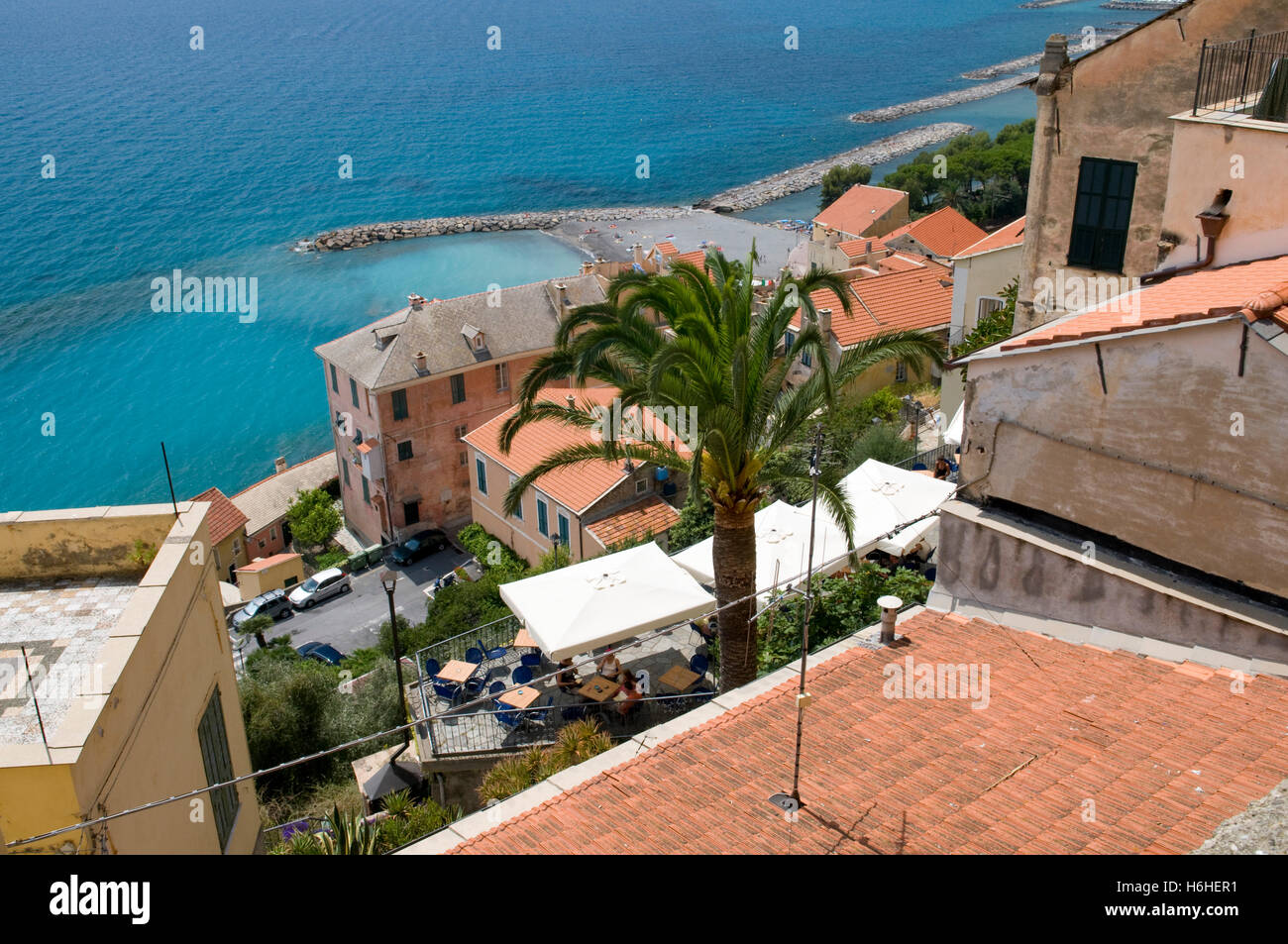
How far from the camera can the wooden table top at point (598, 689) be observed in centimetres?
1805

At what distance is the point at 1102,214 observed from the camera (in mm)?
17969

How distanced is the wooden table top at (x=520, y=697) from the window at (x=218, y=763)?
724cm

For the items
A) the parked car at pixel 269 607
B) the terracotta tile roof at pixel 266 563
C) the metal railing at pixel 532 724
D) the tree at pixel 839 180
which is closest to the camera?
the metal railing at pixel 532 724

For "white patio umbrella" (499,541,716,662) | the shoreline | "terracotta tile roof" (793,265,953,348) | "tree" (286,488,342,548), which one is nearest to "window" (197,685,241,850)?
"white patio umbrella" (499,541,716,662)

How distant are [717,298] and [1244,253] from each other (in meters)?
6.30

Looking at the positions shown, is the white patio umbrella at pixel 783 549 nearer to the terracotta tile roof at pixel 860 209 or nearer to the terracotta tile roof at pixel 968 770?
the terracotta tile roof at pixel 968 770

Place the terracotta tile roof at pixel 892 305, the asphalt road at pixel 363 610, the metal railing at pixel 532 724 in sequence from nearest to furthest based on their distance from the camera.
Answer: the metal railing at pixel 532 724 < the asphalt road at pixel 363 610 < the terracotta tile roof at pixel 892 305

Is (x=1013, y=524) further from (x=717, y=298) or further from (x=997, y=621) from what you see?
(x=717, y=298)

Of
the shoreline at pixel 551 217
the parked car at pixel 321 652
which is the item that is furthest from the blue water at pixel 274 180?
the parked car at pixel 321 652

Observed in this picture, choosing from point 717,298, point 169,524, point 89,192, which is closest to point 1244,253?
point 717,298

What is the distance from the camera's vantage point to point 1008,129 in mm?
97312

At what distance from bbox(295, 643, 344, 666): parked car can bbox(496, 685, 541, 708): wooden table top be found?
1413cm

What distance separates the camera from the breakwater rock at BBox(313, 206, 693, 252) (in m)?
95.2

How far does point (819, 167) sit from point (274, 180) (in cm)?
5934
